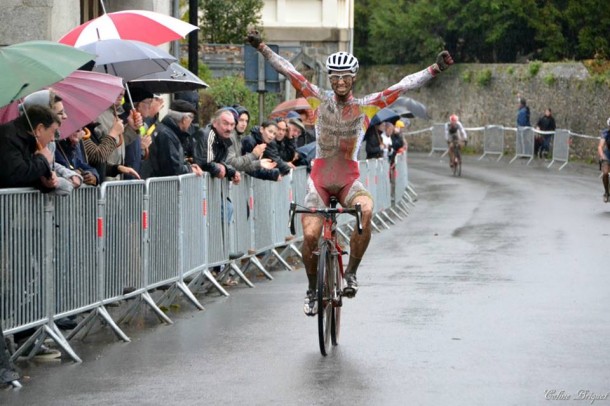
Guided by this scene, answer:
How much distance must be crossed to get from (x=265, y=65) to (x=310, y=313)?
12775 mm

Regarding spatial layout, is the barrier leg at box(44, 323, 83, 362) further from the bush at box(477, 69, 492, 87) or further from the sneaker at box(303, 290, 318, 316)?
the bush at box(477, 69, 492, 87)

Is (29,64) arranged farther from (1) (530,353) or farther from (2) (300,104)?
(2) (300,104)

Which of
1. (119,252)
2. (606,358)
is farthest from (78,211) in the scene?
(606,358)

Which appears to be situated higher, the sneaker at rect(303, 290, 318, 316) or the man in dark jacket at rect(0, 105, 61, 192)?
the man in dark jacket at rect(0, 105, 61, 192)

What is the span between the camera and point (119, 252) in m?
12.1

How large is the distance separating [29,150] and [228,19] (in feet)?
96.0

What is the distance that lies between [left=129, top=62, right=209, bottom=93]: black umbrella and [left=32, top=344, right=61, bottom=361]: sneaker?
16.5 feet

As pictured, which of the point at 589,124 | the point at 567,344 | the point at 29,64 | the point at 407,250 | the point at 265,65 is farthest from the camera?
the point at 589,124

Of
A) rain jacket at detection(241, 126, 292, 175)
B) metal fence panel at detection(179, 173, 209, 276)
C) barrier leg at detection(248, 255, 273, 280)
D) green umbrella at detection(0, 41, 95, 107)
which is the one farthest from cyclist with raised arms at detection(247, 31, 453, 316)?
rain jacket at detection(241, 126, 292, 175)

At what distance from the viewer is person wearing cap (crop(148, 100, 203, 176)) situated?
565 inches

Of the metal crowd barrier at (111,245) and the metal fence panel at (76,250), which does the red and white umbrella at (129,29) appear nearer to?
the metal crowd barrier at (111,245)

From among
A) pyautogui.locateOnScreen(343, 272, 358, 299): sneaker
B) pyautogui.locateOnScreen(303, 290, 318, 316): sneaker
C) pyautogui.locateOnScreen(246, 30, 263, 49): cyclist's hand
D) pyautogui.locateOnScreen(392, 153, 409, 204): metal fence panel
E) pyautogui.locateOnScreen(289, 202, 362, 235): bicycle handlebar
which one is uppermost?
pyautogui.locateOnScreen(246, 30, 263, 49): cyclist's hand

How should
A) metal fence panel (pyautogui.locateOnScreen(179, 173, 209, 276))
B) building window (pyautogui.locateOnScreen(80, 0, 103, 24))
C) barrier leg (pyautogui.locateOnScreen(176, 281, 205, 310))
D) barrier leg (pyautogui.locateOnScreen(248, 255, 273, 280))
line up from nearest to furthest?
barrier leg (pyautogui.locateOnScreen(176, 281, 205, 310))
metal fence panel (pyautogui.locateOnScreen(179, 173, 209, 276))
barrier leg (pyautogui.locateOnScreen(248, 255, 273, 280))
building window (pyautogui.locateOnScreen(80, 0, 103, 24))

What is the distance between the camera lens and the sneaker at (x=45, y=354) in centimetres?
1078
